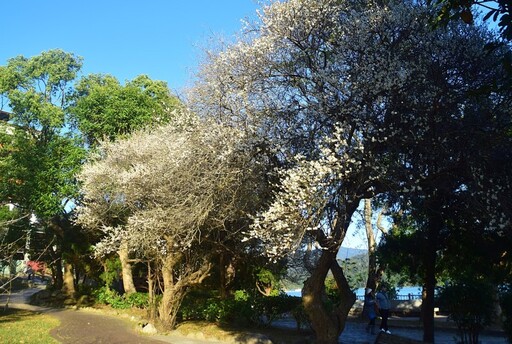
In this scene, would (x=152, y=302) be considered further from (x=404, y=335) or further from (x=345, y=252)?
(x=404, y=335)

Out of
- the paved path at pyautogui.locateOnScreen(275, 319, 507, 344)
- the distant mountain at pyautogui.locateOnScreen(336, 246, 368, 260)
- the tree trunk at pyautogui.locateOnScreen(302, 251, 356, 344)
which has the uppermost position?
the distant mountain at pyautogui.locateOnScreen(336, 246, 368, 260)

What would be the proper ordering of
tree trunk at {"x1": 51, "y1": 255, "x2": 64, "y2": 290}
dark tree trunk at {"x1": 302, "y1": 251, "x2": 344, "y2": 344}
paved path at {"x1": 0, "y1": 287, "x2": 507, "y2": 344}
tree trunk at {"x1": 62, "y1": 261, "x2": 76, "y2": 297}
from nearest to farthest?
dark tree trunk at {"x1": 302, "y1": 251, "x2": 344, "y2": 344}, paved path at {"x1": 0, "y1": 287, "x2": 507, "y2": 344}, tree trunk at {"x1": 62, "y1": 261, "x2": 76, "y2": 297}, tree trunk at {"x1": 51, "y1": 255, "x2": 64, "y2": 290}

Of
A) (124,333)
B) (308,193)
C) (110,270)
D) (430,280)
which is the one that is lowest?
(124,333)

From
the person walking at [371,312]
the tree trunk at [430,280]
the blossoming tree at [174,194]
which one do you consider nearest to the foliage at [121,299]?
the blossoming tree at [174,194]

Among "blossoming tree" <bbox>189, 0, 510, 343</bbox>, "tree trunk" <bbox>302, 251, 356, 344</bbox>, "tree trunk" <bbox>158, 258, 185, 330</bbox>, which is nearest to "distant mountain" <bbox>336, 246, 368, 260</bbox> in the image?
"tree trunk" <bbox>302, 251, 356, 344</bbox>

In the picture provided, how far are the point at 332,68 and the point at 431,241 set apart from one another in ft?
18.7

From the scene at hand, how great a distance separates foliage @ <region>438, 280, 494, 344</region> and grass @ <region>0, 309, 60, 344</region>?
32.5ft

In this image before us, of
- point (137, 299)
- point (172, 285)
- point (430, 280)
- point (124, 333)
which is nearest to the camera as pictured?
point (430, 280)

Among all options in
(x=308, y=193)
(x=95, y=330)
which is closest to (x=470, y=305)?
(x=308, y=193)

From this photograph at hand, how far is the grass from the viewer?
13.2 metres

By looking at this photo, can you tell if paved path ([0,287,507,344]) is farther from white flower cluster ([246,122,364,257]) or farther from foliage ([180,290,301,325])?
white flower cluster ([246,122,364,257])

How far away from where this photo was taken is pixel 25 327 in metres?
16.0

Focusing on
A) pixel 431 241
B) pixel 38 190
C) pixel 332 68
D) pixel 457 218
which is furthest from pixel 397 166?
pixel 38 190

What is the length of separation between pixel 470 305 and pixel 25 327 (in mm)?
13211
